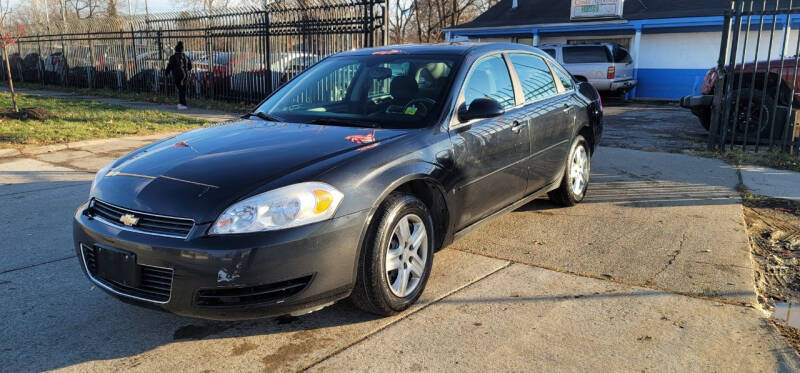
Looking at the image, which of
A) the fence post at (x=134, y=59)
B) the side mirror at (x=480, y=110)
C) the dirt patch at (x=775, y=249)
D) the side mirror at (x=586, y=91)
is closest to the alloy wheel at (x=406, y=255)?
the side mirror at (x=480, y=110)

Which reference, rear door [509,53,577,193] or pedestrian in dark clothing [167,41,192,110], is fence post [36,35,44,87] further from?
rear door [509,53,577,193]

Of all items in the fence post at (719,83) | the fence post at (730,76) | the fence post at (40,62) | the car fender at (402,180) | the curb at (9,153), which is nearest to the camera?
the car fender at (402,180)

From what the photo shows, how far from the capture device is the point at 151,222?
295 cm

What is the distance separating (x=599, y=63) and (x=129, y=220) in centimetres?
1906

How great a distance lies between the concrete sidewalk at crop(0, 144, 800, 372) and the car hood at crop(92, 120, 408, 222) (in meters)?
0.75

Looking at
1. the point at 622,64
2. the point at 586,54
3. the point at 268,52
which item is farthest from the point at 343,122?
the point at 622,64

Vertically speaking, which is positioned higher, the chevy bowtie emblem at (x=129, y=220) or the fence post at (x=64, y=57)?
the fence post at (x=64, y=57)

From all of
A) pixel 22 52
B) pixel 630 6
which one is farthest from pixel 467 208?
pixel 22 52

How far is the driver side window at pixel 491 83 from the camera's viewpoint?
14.0ft

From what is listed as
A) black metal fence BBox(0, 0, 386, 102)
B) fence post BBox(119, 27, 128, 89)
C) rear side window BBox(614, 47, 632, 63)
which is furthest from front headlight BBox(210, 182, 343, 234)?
rear side window BBox(614, 47, 632, 63)

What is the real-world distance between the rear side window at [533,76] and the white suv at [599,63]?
48.9 feet

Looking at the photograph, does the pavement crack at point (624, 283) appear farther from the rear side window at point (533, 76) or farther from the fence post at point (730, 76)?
the fence post at point (730, 76)

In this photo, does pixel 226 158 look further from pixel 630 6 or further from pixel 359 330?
pixel 630 6

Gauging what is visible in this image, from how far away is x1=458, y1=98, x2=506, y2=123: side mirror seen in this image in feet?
12.8
